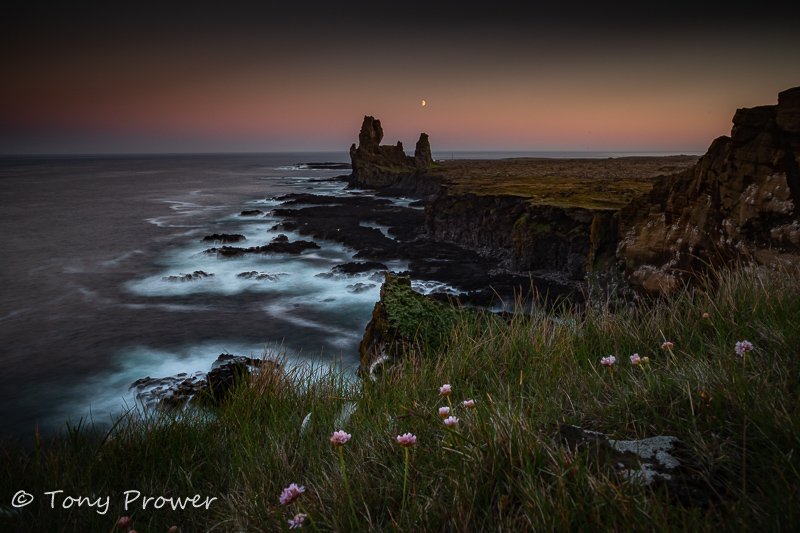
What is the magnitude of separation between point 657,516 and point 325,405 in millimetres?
3300

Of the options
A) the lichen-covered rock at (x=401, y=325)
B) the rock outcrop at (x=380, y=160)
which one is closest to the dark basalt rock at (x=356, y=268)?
the lichen-covered rock at (x=401, y=325)

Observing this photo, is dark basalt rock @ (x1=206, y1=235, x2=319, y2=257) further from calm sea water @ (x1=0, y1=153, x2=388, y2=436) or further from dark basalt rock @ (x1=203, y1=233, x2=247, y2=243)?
dark basalt rock @ (x1=203, y1=233, x2=247, y2=243)

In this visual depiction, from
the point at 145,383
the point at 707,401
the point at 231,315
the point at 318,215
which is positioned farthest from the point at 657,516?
the point at 318,215

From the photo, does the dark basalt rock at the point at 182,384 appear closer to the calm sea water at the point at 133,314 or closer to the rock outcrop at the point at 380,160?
the calm sea water at the point at 133,314

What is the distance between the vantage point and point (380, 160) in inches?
3479

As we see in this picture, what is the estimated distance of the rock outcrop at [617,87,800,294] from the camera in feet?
32.6

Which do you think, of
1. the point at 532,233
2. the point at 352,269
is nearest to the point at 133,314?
the point at 352,269

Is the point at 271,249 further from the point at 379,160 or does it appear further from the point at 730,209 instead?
the point at 379,160

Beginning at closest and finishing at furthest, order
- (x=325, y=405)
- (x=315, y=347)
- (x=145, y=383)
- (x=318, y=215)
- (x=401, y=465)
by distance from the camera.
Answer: (x=401, y=465) < (x=325, y=405) < (x=145, y=383) < (x=315, y=347) < (x=318, y=215)

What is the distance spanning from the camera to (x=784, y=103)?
10945 mm

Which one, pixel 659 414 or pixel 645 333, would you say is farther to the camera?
pixel 645 333

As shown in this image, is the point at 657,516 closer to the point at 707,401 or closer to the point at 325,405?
the point at 707,401

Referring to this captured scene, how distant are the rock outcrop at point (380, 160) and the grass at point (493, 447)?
76.5m

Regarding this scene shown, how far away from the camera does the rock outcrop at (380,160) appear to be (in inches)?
3308
